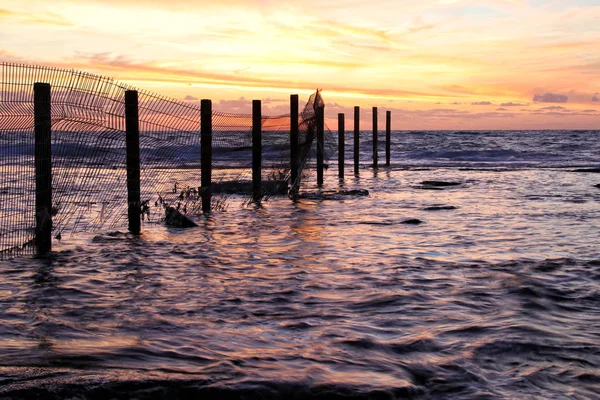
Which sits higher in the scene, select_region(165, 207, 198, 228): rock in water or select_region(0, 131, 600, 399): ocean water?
select_region(165, 207, 198, 228): rock in water

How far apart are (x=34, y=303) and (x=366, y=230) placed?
6.26 meters

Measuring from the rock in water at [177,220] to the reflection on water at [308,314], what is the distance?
0.35 metres

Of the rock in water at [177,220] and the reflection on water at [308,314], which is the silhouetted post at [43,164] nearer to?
the reflection on water at [308,314]

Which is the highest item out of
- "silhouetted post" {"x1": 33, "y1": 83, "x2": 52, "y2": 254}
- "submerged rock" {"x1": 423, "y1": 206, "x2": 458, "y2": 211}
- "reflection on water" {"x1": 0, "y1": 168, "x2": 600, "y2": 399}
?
"silhouetted post" {"x1": 33, "y1": 83, "x2": 52, "y2": 254}

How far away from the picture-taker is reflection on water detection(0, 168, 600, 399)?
4.18 m

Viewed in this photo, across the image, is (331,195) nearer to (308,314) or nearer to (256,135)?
(256,135)

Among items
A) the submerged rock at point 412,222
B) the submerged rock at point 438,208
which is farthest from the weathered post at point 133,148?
the submerged rock at point 438,208

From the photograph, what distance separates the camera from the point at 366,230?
1117 cm

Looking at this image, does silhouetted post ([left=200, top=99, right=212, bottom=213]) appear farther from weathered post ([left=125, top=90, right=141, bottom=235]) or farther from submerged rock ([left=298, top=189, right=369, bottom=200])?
submerged rock ([left=298, top=189, right=369, bottom=200])

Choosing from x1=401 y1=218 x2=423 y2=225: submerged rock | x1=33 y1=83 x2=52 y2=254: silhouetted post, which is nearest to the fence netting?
x1=33 y1=83 x2=52 y2=254: silhouetted post

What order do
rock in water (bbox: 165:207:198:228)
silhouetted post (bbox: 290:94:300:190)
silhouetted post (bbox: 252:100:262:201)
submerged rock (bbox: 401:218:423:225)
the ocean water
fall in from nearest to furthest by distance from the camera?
the ocean water, rock in water (bbox: 165:207:198:228), submerged rock (bbox: 401:218:423:225), silhouetted post (bbox: 252:100:262:201), silhouetted post (bbox: 290:94:300:190)

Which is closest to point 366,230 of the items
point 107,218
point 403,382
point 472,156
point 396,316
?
point 107,218

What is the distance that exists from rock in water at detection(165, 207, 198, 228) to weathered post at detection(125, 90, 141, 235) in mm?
1047

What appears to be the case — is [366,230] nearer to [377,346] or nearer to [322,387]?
[377,346]
